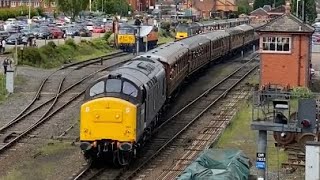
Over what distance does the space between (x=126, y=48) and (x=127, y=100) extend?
41203 mm

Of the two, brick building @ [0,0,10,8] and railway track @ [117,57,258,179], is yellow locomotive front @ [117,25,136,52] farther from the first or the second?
brick building @ [0,0,10,8]

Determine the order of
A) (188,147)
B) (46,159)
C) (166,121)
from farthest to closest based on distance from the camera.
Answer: (166,121)
(188,147)
(46,159)

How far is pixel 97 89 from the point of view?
2094 cm

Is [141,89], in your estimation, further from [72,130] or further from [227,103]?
[227,103]

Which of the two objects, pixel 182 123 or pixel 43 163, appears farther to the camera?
pixel 182 123

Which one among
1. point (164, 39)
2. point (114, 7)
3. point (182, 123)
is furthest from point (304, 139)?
point (114, 7)

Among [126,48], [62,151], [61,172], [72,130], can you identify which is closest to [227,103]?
[72,130]

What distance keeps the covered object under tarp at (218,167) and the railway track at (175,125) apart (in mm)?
2946

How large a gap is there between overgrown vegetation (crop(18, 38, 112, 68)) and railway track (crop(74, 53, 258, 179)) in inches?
449

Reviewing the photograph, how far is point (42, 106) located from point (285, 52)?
42.2ft

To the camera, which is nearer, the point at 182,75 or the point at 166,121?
the point at 166,121

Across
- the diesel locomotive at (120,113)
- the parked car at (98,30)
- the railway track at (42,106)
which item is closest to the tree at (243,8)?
the parked car at (98,30)

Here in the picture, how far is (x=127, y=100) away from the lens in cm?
2048

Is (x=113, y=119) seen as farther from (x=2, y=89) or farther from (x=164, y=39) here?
(x=164, y=39)
